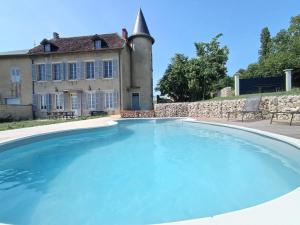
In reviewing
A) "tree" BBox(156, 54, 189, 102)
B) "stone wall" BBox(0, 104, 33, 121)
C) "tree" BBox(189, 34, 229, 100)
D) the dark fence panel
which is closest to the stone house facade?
"stone wall" BBox(0, 104, 33, 121)

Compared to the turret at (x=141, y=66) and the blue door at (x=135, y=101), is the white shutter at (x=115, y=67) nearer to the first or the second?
the turret at (x=141, y=66)

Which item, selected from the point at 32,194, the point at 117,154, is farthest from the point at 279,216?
the point at 117,154

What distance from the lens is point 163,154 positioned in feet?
23.5

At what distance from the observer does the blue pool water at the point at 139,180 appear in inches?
134

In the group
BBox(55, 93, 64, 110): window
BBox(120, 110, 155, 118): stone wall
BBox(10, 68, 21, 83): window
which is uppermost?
BBox(10, 68, 21, 83): window

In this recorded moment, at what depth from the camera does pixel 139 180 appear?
4.83 meters


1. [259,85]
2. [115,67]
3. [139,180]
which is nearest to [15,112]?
[115,67]

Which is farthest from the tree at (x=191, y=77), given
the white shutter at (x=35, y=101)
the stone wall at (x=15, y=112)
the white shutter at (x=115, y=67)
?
the stone wall at (x=15, y=112)

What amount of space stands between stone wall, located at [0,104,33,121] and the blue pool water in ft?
42.6

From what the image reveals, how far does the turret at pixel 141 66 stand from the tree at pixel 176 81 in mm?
2494

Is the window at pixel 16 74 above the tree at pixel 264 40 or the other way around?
the other way around

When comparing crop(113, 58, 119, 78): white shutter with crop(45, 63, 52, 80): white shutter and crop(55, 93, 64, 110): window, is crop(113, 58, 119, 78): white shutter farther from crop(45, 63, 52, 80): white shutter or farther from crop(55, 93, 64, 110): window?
crop(45, 63, 52, 80): white shutter

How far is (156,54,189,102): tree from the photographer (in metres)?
27.2

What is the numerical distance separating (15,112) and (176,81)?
1650cm
